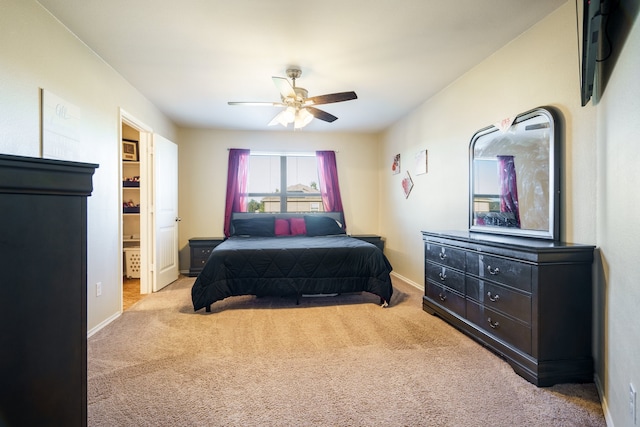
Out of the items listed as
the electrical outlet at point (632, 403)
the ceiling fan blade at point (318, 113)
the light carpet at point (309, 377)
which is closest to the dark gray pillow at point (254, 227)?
the light carpet at point (309, 377)

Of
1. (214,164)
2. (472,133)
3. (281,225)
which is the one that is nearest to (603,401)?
(472,133)

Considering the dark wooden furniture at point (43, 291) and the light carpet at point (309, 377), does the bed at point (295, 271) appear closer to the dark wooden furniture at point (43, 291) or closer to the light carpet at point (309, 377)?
the light carpet at point (309, 377)

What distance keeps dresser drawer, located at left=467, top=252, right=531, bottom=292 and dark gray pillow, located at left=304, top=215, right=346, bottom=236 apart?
107 inches

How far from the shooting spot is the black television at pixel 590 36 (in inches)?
48.1

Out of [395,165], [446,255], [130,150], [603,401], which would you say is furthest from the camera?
[395,165]

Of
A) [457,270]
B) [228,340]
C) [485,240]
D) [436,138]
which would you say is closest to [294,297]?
[228,340]

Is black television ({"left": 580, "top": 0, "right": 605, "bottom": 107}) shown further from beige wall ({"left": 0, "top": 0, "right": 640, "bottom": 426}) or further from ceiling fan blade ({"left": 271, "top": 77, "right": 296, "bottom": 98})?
ceiling fan blade ({"left": 271, "top": 77, "right": 296, "bottom": 98})

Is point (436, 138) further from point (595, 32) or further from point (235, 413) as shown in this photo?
point (235, 413)

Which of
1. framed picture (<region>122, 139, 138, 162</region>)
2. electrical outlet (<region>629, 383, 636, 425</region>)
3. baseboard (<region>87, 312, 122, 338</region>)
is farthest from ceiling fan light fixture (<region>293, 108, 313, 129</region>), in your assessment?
electrical outlet (<region>629, 383, 636, 425</region>)

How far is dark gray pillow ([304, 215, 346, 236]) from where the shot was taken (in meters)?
4.91

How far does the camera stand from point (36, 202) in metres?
0.78

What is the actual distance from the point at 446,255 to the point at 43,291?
2.70 m

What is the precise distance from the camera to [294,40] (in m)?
2.50

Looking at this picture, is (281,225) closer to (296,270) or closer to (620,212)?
(296,270)
